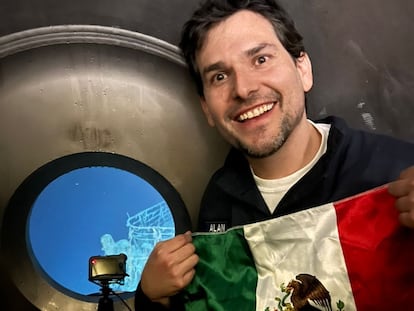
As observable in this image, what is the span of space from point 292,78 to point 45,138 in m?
0.40

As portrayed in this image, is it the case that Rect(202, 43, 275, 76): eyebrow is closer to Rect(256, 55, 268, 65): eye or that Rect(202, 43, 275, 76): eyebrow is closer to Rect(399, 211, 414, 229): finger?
Rect(256, 55, 268, 65): eye

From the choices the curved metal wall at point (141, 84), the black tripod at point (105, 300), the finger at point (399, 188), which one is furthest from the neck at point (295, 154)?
the black tripod at point (105, 300)

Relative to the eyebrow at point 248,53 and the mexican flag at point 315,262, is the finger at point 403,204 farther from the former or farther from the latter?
the eyebrow at point 248,53

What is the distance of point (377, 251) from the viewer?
63 centimetres

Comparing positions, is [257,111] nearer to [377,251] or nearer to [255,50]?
[255,50]

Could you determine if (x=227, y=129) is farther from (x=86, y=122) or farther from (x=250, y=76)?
(x=86, y=122)

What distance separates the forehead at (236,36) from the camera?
78 cm

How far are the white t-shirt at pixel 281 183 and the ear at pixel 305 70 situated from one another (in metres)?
0.07

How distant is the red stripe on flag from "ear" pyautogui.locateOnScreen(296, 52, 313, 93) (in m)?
0.24

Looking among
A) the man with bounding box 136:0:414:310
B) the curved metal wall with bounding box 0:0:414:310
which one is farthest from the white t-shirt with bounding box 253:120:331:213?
the curved metal wall with bounding box 0:0:414:310

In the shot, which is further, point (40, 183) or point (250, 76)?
point (40, 183)

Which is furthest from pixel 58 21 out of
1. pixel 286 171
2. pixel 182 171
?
pixel 286 171

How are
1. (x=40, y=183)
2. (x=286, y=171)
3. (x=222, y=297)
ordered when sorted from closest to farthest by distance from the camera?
(x=222, y=297), (x=286, y=171), (x=40, y=183)

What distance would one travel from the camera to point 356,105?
907 millimetres
